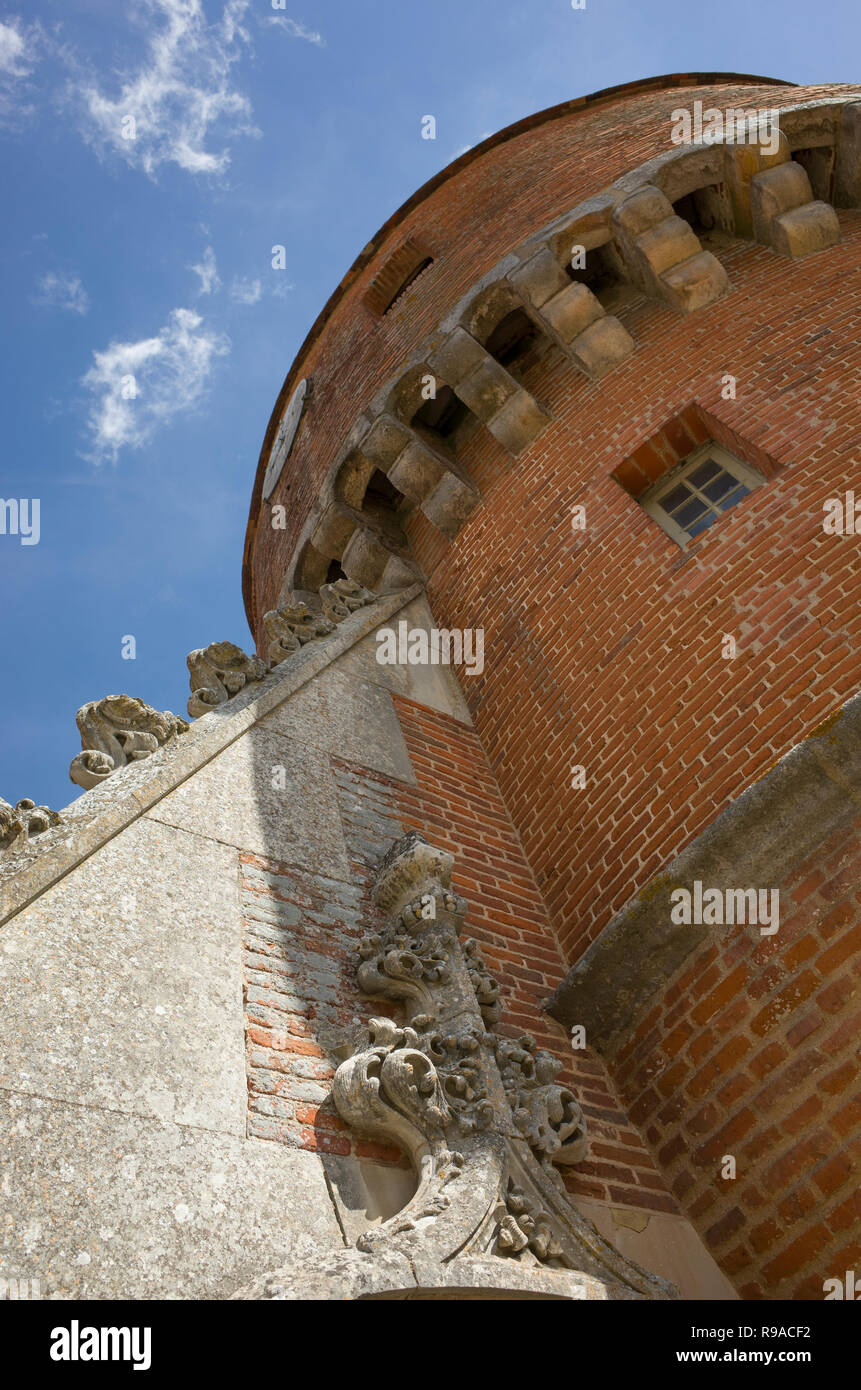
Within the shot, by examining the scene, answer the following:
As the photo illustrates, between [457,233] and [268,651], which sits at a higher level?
[457,233]

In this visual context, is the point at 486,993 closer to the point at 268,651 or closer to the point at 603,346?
the point at 268,651

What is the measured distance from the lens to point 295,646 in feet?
19.7

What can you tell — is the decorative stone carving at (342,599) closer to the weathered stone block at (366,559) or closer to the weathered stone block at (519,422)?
the weathered stone block at (366,559)

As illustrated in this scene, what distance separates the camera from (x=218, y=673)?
5.30m

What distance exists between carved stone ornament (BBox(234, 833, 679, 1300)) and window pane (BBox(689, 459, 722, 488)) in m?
3.14

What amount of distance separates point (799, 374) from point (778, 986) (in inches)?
138

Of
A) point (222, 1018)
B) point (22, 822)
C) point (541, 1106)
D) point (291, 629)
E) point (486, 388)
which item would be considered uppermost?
point (486, 388)

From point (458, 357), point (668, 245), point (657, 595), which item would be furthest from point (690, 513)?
point (458, 357)

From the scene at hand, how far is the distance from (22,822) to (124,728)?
103 centimetres

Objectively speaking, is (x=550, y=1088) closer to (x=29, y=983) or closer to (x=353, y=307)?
(x=29, y=983)

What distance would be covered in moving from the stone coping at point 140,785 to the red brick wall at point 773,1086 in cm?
215

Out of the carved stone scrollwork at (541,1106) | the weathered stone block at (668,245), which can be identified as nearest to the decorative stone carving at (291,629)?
the carved stone scrollwork at (541,1106)

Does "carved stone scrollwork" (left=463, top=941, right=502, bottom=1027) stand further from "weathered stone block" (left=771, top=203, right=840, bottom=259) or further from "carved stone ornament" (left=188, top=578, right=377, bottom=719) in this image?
"weathered stone block" (left=771, top=203, right=840, bottom=259)

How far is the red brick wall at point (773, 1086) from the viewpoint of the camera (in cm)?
345
